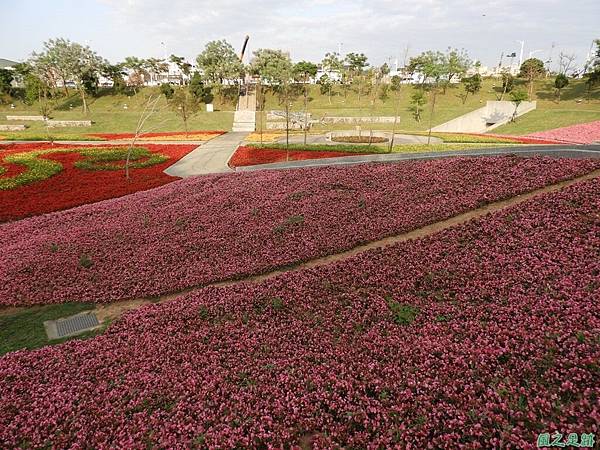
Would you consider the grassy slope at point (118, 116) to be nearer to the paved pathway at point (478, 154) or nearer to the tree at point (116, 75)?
the tree at point (116, 75)

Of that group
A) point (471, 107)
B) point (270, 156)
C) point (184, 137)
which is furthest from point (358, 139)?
point (471, 107)

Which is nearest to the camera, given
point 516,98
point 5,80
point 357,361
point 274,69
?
point 357,361

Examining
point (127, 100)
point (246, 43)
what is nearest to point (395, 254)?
point (127, 100)

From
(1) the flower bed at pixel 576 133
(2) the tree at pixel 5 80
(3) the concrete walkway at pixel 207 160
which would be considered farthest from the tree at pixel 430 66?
(2) the tree at pixel 5 80

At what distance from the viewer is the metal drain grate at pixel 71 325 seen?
922 centimetres

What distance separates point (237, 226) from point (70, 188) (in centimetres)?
1592

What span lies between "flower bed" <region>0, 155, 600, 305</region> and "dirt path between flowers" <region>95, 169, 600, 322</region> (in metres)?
0.18

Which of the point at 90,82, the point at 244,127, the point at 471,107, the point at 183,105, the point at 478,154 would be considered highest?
the point at 90,82

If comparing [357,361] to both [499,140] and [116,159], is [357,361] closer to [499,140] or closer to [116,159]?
[116,159]

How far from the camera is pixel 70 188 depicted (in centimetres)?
2336

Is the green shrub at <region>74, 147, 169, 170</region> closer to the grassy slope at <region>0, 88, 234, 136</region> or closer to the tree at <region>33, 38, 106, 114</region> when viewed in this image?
the grassy slope at <region>0, 88, 234, 136</region>

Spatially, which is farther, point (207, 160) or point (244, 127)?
point (244, 127)

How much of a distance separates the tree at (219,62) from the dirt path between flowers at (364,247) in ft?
256

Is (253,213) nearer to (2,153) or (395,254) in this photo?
(395,254)
